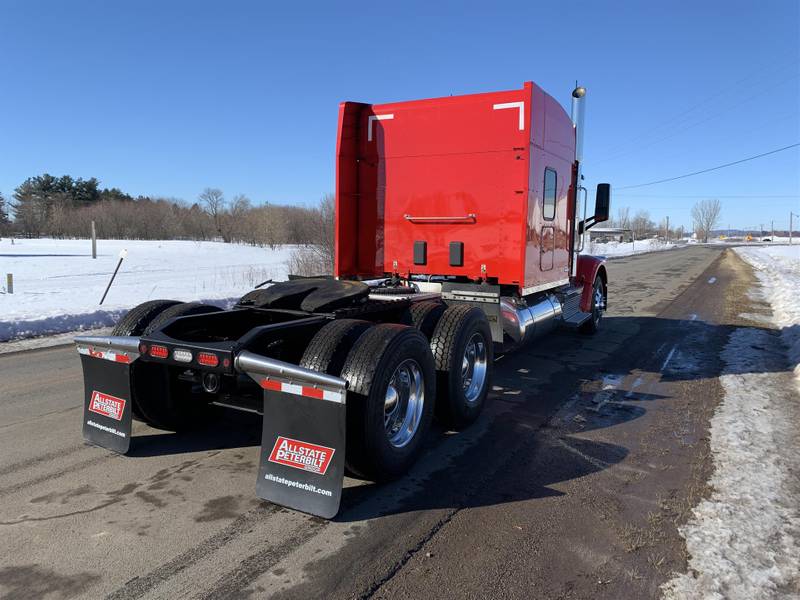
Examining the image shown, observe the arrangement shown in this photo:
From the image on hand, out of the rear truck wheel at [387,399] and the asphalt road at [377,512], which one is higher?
the rear truck wheel at [387,399]

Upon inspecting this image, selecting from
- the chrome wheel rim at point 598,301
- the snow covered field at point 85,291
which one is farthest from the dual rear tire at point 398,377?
the snow covered field at point 85,291

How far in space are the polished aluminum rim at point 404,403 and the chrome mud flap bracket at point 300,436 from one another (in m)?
0.67

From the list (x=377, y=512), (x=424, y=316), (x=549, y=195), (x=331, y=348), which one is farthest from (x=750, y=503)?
(x=549, y=195)

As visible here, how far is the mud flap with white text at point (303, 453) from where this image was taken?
3225 millimetres

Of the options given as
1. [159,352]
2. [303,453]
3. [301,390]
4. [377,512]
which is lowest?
[377,512]

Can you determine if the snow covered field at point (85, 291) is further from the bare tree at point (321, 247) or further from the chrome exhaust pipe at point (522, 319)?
the chrome exhaust pipe at point (522, 319)

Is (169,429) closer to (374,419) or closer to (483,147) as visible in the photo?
(374,419)

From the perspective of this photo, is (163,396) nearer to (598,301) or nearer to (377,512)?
(377,512)

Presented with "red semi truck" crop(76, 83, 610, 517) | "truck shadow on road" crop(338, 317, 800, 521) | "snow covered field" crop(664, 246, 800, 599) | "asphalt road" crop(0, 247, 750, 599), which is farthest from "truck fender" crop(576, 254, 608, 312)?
"asphalt road" crop(0, 247, 750, 599)

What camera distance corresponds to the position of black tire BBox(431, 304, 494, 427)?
4.69 meters

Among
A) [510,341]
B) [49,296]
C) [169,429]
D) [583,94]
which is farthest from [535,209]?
[49,296]

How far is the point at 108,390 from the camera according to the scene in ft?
13.6

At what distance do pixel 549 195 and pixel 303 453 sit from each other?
4993 millimetres

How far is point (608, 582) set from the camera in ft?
8.96
